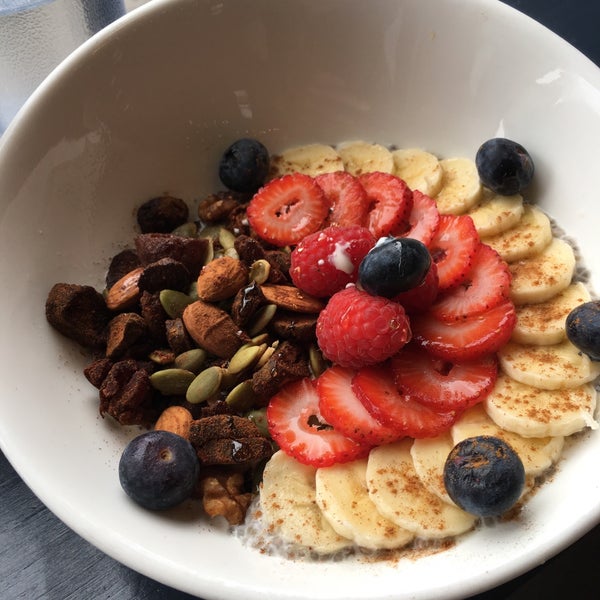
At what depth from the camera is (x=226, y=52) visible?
162 centimetres

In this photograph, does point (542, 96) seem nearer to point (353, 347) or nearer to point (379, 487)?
point (353, 347)

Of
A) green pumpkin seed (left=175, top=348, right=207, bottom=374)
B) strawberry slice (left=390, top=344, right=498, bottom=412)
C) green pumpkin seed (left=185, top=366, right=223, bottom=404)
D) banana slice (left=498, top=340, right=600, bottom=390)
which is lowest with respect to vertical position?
banana slice (left=498, top=340, right=600, bottom=390)

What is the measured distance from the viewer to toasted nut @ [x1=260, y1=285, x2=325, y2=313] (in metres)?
1.40

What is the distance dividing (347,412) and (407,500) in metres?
0.18

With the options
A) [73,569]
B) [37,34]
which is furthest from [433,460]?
[37,34]

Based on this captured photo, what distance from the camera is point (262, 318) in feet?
4.63

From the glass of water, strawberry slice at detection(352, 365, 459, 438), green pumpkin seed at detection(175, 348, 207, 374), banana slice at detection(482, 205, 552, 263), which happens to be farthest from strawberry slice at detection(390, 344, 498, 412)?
the glass of water

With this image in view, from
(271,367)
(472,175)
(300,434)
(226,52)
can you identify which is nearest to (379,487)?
(300,434)

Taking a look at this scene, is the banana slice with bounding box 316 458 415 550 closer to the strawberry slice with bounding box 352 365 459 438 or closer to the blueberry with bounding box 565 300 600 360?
the strawberry slice with bounding box 352 365 459 438

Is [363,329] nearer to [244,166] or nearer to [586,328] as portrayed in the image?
[586,328]

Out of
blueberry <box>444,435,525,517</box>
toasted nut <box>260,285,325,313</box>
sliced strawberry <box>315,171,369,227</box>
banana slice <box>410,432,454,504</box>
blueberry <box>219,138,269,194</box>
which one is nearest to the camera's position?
blueberry <box>444,435,525,517</box>

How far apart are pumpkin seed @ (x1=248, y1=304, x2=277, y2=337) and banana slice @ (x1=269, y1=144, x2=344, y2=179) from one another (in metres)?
0.41

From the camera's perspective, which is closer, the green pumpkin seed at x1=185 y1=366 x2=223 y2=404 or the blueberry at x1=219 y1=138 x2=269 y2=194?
Answer: the green pumpkin seed at x1=185 y1=366 x2=223 y2=404

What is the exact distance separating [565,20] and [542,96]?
51 centimetres
